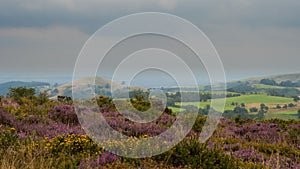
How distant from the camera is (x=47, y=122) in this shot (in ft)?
36.8

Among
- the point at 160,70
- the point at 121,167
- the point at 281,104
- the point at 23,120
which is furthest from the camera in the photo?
the point at 281,104

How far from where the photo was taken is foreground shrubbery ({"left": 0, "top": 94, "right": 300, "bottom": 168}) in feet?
21.1

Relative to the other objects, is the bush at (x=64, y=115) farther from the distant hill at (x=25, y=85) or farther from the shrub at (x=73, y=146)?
the distant hill at (x=25, y=85)

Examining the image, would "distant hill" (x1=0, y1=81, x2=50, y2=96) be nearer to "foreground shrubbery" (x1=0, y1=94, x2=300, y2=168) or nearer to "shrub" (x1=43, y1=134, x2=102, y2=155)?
"foreground shrubbery" (x1=0, y1=94, x2=300, y2=168)

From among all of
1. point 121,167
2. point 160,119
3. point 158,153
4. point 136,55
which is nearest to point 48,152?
point 121,167

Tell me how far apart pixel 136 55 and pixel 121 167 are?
4151 millimetres

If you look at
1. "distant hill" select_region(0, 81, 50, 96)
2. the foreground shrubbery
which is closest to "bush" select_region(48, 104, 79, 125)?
the foreground shrubbery

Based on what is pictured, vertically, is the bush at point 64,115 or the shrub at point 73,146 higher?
the bush at point 64,115

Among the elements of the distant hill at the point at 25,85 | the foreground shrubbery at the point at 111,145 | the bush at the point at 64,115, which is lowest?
the foreground shrubbery at the point at 111,145

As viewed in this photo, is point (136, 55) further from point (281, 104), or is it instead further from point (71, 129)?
point (281, 104)

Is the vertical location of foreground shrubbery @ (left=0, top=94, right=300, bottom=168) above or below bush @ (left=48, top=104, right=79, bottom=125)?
below

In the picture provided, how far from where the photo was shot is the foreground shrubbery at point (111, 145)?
645 centimetres

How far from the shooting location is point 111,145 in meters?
7.47

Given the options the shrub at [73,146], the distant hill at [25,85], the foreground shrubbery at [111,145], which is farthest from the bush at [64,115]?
the distant hill at [25,85]
